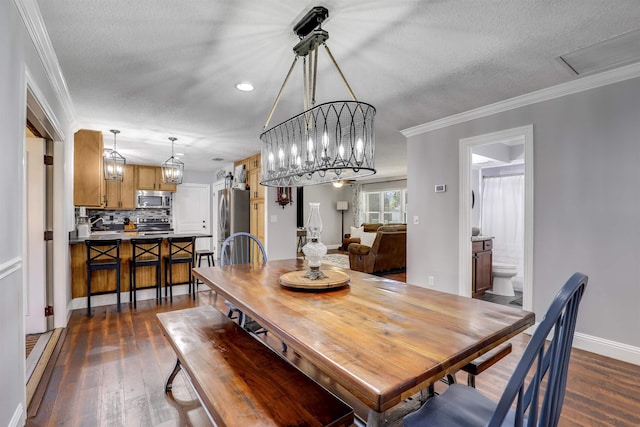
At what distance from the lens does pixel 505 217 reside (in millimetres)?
5512

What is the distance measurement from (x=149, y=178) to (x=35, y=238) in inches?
173

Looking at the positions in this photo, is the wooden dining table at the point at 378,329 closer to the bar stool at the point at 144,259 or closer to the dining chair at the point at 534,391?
the dining chair at the point at 534,391

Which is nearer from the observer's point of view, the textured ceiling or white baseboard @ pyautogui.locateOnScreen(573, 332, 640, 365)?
the textured ceiling

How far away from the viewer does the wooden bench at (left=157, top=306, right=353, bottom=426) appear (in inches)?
43.1

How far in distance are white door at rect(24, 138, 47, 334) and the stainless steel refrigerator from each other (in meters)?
3.08

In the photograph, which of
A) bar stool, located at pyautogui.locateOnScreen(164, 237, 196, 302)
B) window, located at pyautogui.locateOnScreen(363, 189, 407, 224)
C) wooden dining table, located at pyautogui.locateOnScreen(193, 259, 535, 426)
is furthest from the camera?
window, located at pyautogui.locateOnScreen(363, 189, 407, 224)

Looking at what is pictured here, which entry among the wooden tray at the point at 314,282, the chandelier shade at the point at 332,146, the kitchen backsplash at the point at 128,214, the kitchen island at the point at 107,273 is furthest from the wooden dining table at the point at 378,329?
the kitchen backsplash at the point at 128,214

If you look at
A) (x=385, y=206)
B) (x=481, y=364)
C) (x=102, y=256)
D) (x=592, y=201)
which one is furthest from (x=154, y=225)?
(x=592, y=201)

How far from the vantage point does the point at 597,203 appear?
8.46ft

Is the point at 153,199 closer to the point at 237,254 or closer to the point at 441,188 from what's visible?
the point at 237,254

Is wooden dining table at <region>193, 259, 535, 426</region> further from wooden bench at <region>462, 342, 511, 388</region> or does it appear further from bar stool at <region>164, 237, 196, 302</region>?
bar stool at <region>164, 237, 196, 302</region>

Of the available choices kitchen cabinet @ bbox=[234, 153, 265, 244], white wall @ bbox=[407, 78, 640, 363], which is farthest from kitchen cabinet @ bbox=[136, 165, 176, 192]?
white wall @ bbox=[407, 78, 640, 363]

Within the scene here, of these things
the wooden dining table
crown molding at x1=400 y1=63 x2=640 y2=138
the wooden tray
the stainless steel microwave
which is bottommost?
the wooden dining table

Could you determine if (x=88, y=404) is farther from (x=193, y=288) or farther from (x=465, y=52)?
(x=465, y=52)
